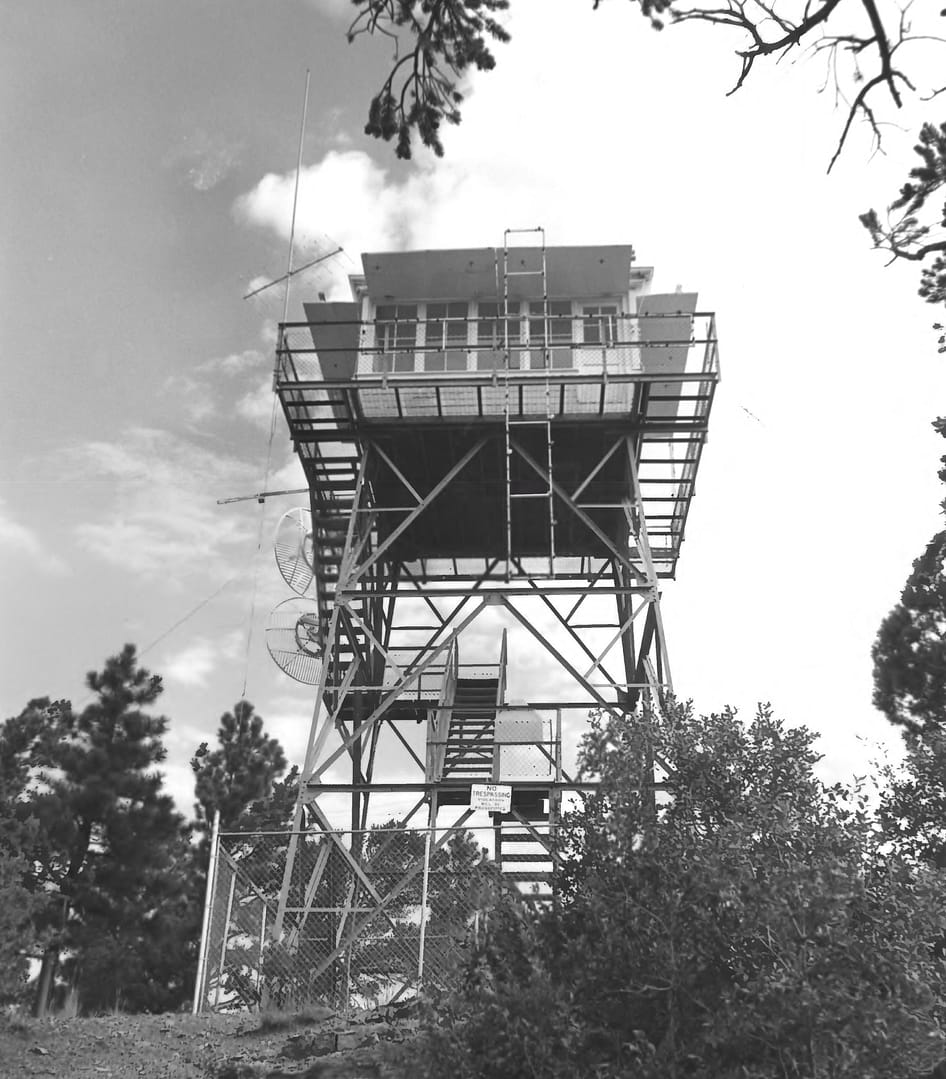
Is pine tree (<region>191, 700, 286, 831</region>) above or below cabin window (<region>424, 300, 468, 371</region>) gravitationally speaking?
below

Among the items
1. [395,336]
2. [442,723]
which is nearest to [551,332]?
[395,336]

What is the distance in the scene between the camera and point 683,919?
27.5 feet

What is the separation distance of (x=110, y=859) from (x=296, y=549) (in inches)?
465

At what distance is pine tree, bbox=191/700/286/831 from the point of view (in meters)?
33.9

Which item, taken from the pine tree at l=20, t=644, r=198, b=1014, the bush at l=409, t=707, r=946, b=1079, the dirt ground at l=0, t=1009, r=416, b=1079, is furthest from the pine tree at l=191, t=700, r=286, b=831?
the bush at l=409, t=707, r=946, b=1079

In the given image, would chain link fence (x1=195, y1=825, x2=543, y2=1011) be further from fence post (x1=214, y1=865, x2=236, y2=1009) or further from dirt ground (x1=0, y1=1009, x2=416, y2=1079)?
dirt ground (x1=0, y1=1009, x2=416, y2=1079)

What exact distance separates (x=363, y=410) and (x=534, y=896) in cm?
1325

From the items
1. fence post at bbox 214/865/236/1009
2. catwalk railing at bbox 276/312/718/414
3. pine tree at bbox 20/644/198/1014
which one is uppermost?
catwalk railing at bbox 276/312/718/414

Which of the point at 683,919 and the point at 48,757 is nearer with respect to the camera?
the point at 683,919

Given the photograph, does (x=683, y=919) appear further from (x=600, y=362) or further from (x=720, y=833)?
(x=600, y=362)

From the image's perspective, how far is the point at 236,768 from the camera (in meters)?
35.0

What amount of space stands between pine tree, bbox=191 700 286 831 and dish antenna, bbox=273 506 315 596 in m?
12.7

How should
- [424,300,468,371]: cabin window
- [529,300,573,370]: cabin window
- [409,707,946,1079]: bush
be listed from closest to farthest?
[409,707,946,1079]: bush, [529,300,573,370]: cabin window, [424,300,468,371]: cabin window

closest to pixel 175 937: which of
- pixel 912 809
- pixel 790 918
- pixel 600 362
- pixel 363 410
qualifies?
pixel 363 410
